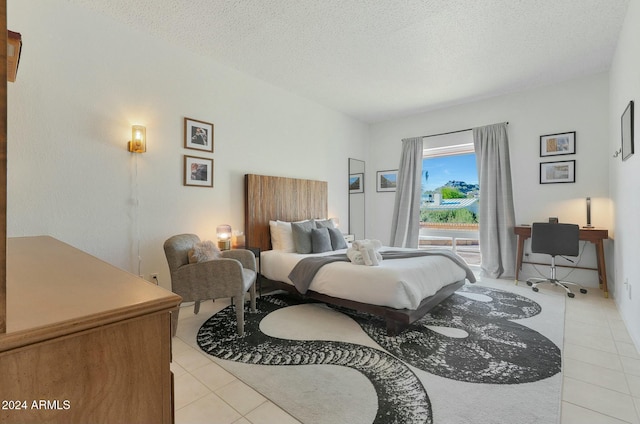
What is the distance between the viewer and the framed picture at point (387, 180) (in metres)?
5.88

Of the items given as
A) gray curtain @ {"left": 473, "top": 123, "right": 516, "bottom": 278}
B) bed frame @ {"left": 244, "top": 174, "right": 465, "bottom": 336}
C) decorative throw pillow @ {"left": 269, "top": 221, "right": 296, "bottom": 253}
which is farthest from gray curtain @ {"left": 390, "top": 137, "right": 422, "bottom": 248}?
decorative throw pillow @ {"left": 269, "top": 221, "right": 296, "bottom": 253}

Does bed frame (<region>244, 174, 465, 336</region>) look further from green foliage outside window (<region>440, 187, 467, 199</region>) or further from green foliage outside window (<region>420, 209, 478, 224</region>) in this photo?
green foliage outside window (<region>440, 187, 467, 199</region>)

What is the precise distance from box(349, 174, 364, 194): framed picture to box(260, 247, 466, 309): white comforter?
9.03 feet

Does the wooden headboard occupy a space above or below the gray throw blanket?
above

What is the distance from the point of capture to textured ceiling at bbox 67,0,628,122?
2.64m

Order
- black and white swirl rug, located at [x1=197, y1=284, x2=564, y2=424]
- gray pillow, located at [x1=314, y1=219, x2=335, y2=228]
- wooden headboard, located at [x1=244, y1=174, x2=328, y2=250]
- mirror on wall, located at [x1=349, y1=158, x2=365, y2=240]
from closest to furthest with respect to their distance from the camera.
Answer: black and white swirl rug, located at [x1=197, y1=284, x2=564, y2=424] < wooden headboard, located at [x1=244, y1=174, x2=328, y2=250] < gray pillow, located at [x1=314, y1=219, x2=335, y2=228] < mirror on wall, located at [x1=349, y1=158, x2=365, y2=240]

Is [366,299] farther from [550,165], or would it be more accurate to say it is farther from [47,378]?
[550,165]

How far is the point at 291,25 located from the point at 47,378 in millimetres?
3159

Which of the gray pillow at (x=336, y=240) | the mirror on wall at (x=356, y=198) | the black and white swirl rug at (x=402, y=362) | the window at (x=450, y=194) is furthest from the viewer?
the mirror on wall at (x=356, y=198)

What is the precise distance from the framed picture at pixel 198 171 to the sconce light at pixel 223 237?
1.79 feet

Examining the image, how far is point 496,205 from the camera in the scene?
4.62 metres

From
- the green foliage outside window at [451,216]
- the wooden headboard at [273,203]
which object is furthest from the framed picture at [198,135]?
the green foliage outside window at [451,216]

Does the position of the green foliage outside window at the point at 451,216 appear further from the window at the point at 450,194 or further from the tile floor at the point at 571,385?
the tile floor at the point at 571,385

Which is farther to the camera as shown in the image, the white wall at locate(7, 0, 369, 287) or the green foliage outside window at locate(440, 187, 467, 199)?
the green foliage outside window at locate(440, 187, 467, 199)
